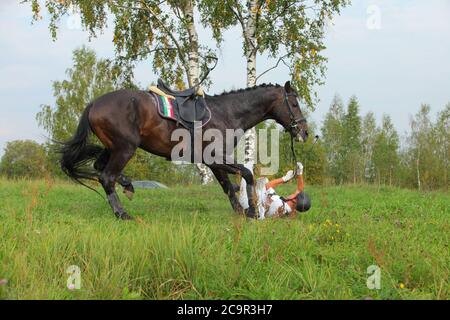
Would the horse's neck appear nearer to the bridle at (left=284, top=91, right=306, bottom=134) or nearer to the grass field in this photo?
the bridle at (left=284, top=91, right=306, bottom=134)

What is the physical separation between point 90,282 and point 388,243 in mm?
3265

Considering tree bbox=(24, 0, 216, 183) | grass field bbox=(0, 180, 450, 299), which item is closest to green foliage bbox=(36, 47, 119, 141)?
tree bbox=(24, 0, 216, 183)

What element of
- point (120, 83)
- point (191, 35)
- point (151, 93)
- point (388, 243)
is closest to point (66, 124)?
point (120, 83)

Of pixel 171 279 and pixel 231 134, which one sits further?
pixel 231 134

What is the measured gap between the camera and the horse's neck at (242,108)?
8102 millimetres

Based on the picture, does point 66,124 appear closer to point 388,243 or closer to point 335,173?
point 335,173

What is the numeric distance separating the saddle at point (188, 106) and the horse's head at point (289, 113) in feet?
4.49

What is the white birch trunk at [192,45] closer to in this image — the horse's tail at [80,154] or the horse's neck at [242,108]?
the horse's neck at [242,108]

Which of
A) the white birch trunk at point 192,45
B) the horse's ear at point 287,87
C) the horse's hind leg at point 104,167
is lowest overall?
the horse's hind leg at point 104,167

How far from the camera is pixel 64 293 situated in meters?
3.90

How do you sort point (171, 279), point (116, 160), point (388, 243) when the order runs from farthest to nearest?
1. point (116, 160)
2. point (388, 243)
3. point (171, 279)

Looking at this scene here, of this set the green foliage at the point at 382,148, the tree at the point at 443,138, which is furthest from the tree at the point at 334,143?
the tree at the point at 443,138

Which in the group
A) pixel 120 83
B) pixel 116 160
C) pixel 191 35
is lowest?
pixel 116 160

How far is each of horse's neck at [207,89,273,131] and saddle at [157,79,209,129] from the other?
26 cm
